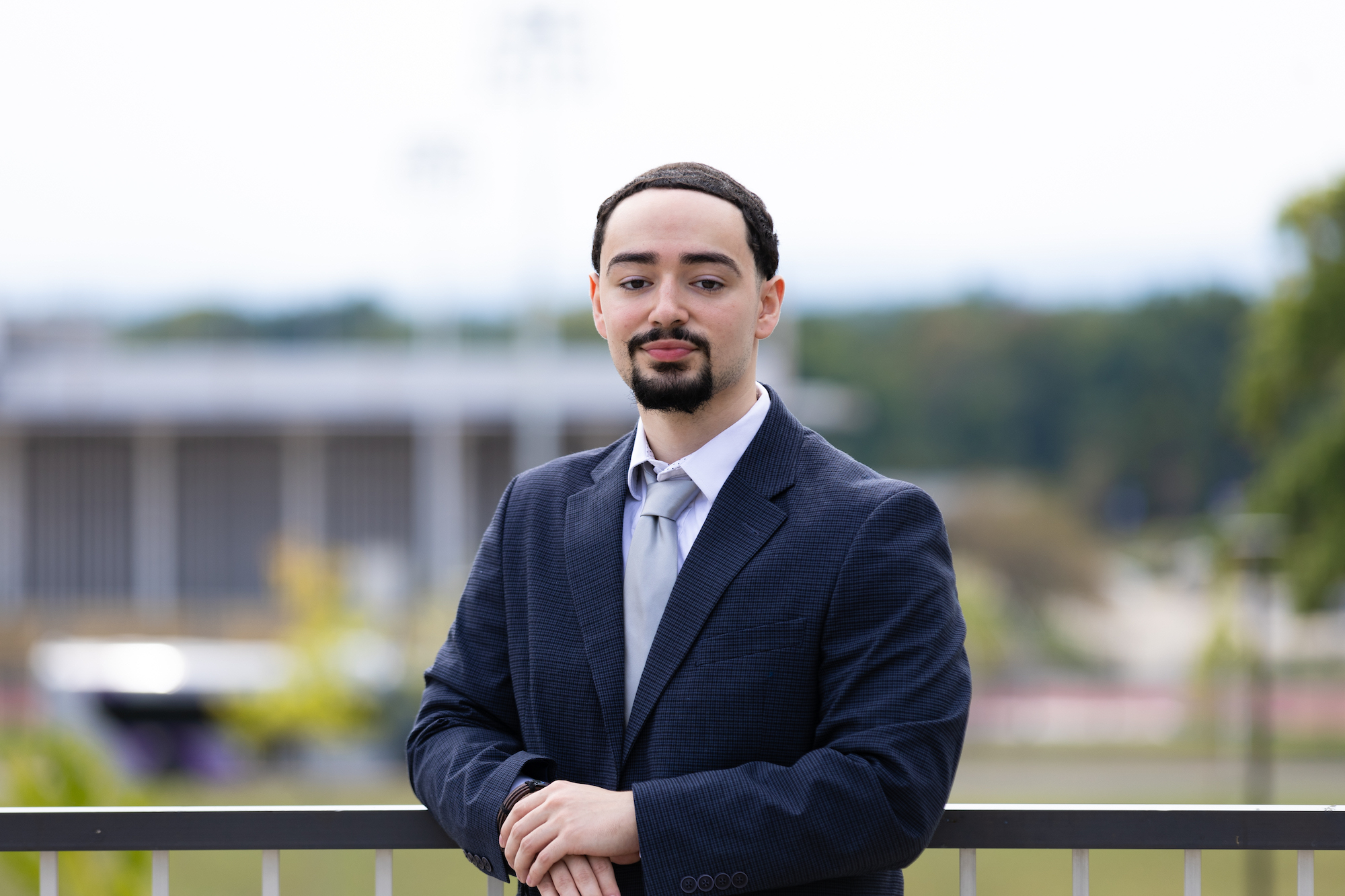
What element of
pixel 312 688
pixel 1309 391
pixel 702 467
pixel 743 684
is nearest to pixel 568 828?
pixel 743 684

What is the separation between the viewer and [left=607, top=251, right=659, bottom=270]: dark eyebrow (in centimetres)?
185

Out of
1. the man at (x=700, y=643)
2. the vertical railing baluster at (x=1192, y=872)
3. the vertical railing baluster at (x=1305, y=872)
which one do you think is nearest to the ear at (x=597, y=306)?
the man at (x=700, y=643)

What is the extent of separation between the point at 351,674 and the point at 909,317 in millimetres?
34593

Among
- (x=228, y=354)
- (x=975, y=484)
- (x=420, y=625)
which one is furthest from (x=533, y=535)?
(x=975, y=484)

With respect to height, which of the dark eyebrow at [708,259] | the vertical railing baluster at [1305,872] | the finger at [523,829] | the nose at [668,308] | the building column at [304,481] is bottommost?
the vertical railing baluster at [1305,872]

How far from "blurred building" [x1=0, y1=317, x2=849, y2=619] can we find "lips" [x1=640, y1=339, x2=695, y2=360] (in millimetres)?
24403

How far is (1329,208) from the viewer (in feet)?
54.5

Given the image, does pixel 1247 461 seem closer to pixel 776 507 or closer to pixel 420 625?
pixel 420 625

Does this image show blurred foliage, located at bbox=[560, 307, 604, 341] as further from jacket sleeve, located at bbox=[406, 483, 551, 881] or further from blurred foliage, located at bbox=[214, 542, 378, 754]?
jacket sleeve, located at bbox=[406, 483, 551, 881]

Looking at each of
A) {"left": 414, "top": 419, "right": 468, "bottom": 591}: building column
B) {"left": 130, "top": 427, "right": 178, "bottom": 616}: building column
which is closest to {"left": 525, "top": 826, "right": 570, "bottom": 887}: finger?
{"left": 414, "top": 419, "right": 468, "bottom": 591}: building column

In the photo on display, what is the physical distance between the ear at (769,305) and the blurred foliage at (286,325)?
42319mm

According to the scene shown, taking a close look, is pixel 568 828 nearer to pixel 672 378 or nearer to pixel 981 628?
pixel 672 378

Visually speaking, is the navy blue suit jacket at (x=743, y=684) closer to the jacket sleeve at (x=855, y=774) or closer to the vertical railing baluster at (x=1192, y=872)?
the jacket sleeve at (x=855, y=774)

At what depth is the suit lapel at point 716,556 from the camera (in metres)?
1.81
